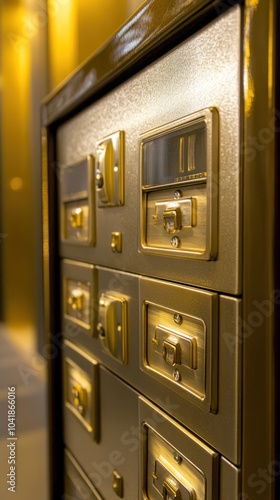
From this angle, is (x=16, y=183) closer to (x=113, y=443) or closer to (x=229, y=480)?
(x=113, y=443)

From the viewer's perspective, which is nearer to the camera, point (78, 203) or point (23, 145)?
point (78, 203)

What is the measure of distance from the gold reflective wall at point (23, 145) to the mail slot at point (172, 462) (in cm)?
81

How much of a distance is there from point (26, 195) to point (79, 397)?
0.77m

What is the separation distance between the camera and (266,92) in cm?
51

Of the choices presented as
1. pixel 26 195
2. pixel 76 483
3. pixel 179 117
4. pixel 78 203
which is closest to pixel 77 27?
pixel 78 203

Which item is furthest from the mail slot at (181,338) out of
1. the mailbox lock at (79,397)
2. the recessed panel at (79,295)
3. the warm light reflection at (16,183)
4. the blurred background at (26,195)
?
the warm light reflection at (16,183)

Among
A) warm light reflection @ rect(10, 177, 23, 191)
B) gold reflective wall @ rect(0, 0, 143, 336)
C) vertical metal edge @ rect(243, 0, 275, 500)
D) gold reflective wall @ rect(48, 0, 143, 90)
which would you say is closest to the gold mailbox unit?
vertical metal edge @ rect(243, 0, 275, 500)

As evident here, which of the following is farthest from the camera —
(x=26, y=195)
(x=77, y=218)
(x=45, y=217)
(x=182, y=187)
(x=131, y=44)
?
(x=26, y=195)

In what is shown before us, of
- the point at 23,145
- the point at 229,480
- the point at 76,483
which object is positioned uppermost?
the point at 23,145

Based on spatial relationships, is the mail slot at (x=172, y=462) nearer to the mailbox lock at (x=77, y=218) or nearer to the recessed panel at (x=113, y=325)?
the recessed panel at (x=113, y=325)

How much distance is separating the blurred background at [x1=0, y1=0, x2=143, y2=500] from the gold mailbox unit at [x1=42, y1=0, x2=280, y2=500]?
21 cm

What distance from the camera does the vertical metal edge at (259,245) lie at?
1.70 feet

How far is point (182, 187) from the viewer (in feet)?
2.27

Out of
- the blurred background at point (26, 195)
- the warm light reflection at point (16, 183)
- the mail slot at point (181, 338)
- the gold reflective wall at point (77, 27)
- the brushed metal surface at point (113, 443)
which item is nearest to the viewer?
the mail slot at point (181, 338)
